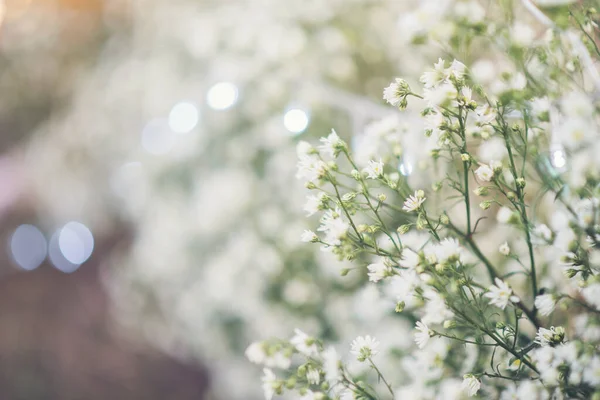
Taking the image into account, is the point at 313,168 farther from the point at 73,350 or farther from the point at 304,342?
the point at 73,350

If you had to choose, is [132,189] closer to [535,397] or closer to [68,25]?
[68,25]

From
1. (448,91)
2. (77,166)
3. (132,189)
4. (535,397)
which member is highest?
(77,166)

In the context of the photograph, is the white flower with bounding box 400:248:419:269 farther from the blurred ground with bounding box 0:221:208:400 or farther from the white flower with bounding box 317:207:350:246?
the blurred ground with bounding box 0:221:208:400

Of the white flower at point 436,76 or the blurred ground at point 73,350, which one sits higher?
the blurred ground at point 73,350

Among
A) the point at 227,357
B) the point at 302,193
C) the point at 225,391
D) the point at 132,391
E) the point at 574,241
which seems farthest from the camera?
the point at 132,391

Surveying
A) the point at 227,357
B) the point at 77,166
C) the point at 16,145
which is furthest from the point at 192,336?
the point at 16,145

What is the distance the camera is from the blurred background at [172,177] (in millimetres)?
769

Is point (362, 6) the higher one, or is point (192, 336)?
point (362, 6)

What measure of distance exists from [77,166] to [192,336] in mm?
620

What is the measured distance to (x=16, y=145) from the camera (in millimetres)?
1545

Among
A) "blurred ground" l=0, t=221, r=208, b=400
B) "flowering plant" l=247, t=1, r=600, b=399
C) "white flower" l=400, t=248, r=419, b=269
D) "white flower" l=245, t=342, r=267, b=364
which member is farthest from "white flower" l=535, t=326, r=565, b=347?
"blurred ground" l=0, t=221, r=208, b=400

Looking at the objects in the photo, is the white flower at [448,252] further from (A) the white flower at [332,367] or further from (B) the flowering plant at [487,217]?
(A) the white flower at [332,367]

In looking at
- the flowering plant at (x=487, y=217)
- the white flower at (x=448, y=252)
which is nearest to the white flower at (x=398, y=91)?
the flowering plant at (x=487, y=217)

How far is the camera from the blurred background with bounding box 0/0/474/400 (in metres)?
0.77
